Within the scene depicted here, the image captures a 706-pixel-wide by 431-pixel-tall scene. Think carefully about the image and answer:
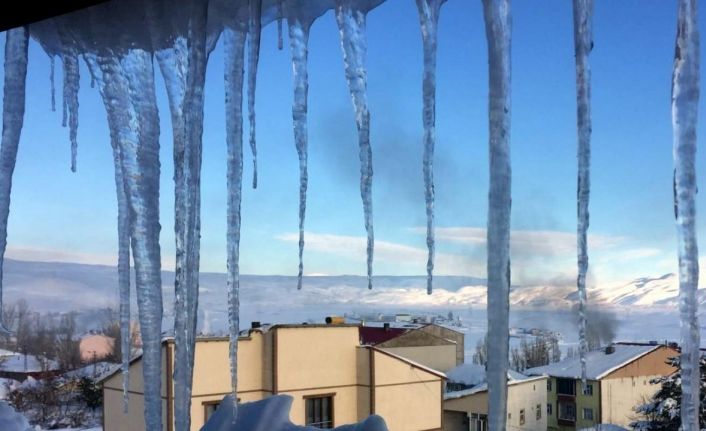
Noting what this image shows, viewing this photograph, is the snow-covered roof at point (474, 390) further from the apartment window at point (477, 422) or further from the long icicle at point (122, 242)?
the long icicle at point (122, 242)

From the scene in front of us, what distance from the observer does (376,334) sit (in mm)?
1613

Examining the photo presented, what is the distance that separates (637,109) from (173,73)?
88 cm

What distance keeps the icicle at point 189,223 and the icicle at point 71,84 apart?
471mm

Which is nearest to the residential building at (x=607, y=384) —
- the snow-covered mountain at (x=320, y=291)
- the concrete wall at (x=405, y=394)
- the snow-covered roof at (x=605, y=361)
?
the snow-covered roof at (x=605, y=361)

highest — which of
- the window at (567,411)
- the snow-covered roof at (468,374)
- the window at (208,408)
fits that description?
the snow-covered roof at (468,374)

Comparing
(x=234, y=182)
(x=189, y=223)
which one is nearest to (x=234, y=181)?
(x=234, y=182)

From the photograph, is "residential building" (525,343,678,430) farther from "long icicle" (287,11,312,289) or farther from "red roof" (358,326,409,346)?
"long icicle" (287,11,312,289)

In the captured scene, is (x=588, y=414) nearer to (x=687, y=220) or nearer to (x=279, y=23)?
(x=687, y=220)

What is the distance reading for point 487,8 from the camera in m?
0.89

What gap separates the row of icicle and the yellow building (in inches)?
15.1

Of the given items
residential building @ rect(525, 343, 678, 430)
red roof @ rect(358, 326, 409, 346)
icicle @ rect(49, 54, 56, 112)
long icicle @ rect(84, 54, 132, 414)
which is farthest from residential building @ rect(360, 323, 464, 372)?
icicle @ rect(49, 54, 56, 112)

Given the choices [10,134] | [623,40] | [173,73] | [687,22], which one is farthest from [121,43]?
[687,22]

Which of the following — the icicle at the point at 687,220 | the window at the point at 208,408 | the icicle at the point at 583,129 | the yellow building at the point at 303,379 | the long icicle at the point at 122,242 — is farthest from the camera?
the window at the point at 208,408

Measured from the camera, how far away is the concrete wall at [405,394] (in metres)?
1.47
